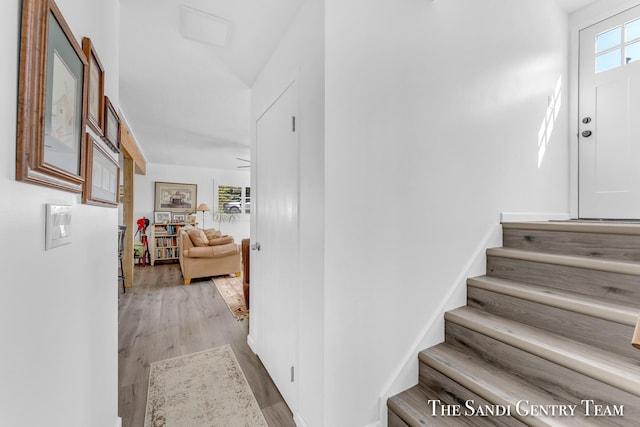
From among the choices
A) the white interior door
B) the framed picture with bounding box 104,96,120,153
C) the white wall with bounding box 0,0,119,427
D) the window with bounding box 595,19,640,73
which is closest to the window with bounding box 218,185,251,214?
the white interior door

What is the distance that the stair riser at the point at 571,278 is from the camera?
4.46ft

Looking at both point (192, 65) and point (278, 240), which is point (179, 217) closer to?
point (192, 65)

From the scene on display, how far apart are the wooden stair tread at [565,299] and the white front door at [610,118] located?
5.16 feet

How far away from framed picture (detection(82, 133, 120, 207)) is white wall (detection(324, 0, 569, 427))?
36.3 inches

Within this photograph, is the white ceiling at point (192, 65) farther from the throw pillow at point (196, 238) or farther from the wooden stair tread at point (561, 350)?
the wooden stair tread at point (561, 350)

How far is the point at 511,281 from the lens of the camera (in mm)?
1801

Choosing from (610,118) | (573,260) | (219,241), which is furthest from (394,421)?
(219,241)

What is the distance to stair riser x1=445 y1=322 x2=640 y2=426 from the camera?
1059 mm

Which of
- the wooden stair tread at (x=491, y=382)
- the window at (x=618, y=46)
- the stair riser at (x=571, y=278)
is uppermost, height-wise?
the window at (x=618, y=46)

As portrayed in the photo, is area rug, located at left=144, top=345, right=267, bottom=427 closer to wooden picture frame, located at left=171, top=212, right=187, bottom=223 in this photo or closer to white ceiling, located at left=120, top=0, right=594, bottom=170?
white ceiling, located at left=120, top=0, right=594, bottom=170

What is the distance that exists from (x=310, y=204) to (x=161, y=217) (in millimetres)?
6856

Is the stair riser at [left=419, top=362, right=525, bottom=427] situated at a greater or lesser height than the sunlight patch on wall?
lesser

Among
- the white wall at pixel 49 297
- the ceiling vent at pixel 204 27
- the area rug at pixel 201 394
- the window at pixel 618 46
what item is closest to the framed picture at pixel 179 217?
the area rug at pixel 201 394

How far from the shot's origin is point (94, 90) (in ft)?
3.63
